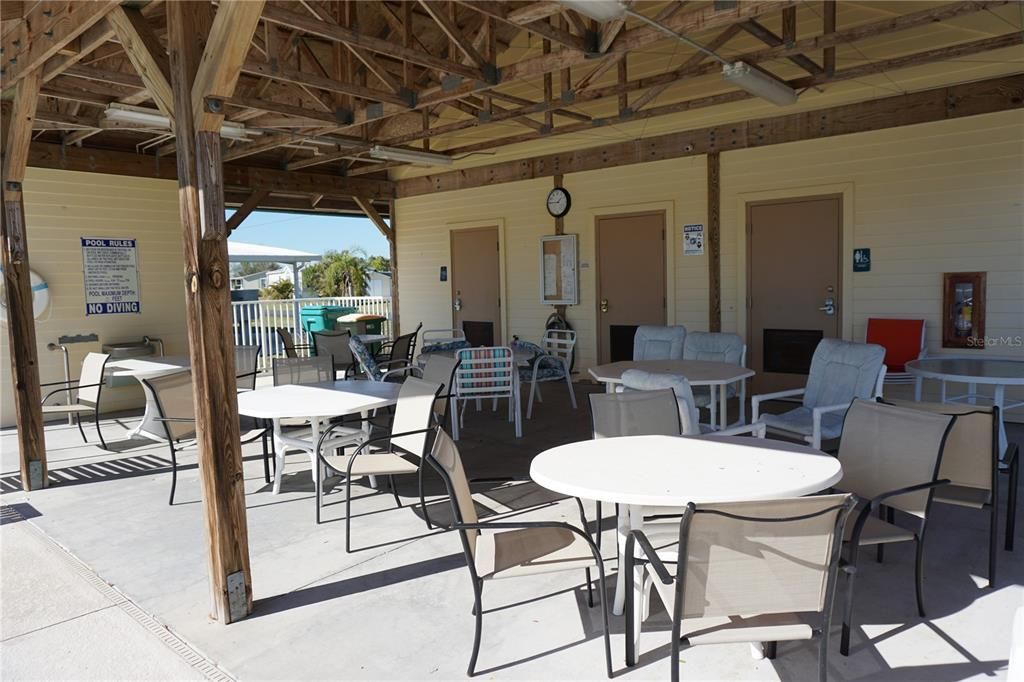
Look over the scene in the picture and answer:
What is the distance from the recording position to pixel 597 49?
500cm

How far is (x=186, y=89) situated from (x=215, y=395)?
1.23 meters

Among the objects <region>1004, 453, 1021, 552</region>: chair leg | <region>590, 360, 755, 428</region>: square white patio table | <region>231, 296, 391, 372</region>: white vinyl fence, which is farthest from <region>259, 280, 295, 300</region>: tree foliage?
<region>1004, 453, 1021, 552</region>: chair leg

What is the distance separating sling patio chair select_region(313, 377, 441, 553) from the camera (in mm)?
3756

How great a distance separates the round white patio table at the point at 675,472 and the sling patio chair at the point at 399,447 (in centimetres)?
122

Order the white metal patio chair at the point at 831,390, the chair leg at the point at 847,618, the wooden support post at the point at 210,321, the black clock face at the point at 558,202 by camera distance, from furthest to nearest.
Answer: the black clock face at the point at 558,202 → the white metal patio chair at the point at 831,390 → the wooden support post at the point at 210,321 → the chair leg at the point at 847,618

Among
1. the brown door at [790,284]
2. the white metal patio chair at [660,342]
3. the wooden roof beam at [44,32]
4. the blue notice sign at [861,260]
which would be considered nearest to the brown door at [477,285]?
the brown door at [790,284]

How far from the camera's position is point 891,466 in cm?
287

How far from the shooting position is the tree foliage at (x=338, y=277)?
2071 cm

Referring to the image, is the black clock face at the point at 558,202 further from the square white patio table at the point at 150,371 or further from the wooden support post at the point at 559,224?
the square white patio table at the point at 150,371

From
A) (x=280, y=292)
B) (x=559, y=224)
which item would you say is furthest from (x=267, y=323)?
(x=280, y=292)

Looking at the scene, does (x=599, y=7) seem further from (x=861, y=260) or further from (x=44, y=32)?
(x=861, y=260)

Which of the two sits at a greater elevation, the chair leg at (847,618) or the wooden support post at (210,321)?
the wooden support post at (210,321)

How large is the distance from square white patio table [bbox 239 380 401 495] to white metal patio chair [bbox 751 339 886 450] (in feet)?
7.74

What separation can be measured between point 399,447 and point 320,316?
310 inches
